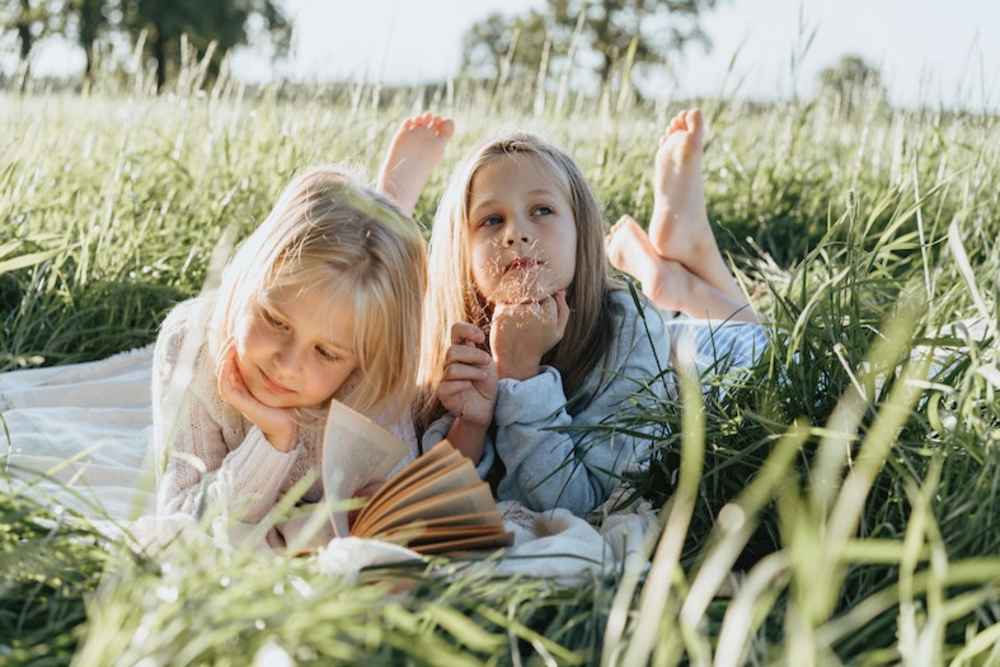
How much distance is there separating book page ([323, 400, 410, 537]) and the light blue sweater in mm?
257

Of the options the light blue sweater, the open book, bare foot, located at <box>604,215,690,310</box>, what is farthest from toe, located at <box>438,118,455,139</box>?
the open book

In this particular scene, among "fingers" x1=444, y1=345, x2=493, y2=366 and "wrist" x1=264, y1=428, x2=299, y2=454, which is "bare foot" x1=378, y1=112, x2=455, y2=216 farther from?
"wrist" x1=264, y1=428, x2=299, y2=454

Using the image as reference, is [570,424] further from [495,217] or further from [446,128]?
[446,128]

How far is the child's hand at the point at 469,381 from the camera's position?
86.4 inches

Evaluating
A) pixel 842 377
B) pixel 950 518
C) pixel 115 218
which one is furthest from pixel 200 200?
pixel 950 518

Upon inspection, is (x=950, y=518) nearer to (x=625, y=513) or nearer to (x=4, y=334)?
(x=625, y=513)

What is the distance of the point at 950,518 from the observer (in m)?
1.49

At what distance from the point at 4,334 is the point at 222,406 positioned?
1208 millimetres

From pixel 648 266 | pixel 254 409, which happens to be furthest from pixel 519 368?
pixel 648 266

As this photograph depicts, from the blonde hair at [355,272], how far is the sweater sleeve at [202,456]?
103 mm

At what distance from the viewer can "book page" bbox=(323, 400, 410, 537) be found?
1.85 metres

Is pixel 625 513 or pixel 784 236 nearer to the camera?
pixel 625 513

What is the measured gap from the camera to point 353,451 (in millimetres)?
1898

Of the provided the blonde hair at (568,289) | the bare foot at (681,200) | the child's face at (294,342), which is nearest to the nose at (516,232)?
the blonde hair at (568,289)
